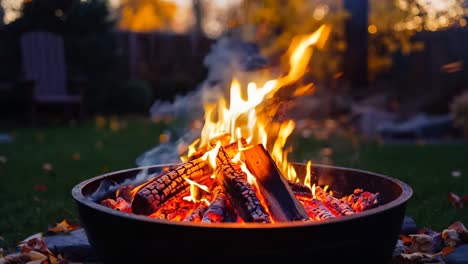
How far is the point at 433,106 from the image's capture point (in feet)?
27.4

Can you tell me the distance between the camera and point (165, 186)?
5.84ft

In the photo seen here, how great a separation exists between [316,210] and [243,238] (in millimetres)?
539

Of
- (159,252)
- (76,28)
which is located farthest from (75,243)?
(76,28)

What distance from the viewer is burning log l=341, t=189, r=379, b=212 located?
1.93 m

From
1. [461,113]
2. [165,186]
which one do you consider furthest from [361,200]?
[461,113]

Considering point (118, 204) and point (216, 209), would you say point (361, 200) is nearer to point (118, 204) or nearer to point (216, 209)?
point (216, 209)

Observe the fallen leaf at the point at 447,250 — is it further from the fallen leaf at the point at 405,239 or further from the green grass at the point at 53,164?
the green grass at the point at 53,164

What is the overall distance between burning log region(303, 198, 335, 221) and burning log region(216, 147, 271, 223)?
226mm

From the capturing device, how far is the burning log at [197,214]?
1718mm

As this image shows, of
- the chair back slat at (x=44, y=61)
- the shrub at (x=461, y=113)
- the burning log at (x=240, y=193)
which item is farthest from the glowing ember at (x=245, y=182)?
the chair back slat at (x=44, y=61)

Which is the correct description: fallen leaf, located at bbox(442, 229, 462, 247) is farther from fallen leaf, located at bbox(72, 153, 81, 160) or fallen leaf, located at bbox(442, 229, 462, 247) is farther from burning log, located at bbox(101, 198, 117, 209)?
fallen leaf, located at bbox(72, 153, 81, 160)

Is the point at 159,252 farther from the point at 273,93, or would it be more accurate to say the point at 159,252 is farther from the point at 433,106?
the point at 433,106

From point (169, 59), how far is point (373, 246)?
446 inches

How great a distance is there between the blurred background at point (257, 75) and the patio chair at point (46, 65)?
17mm
